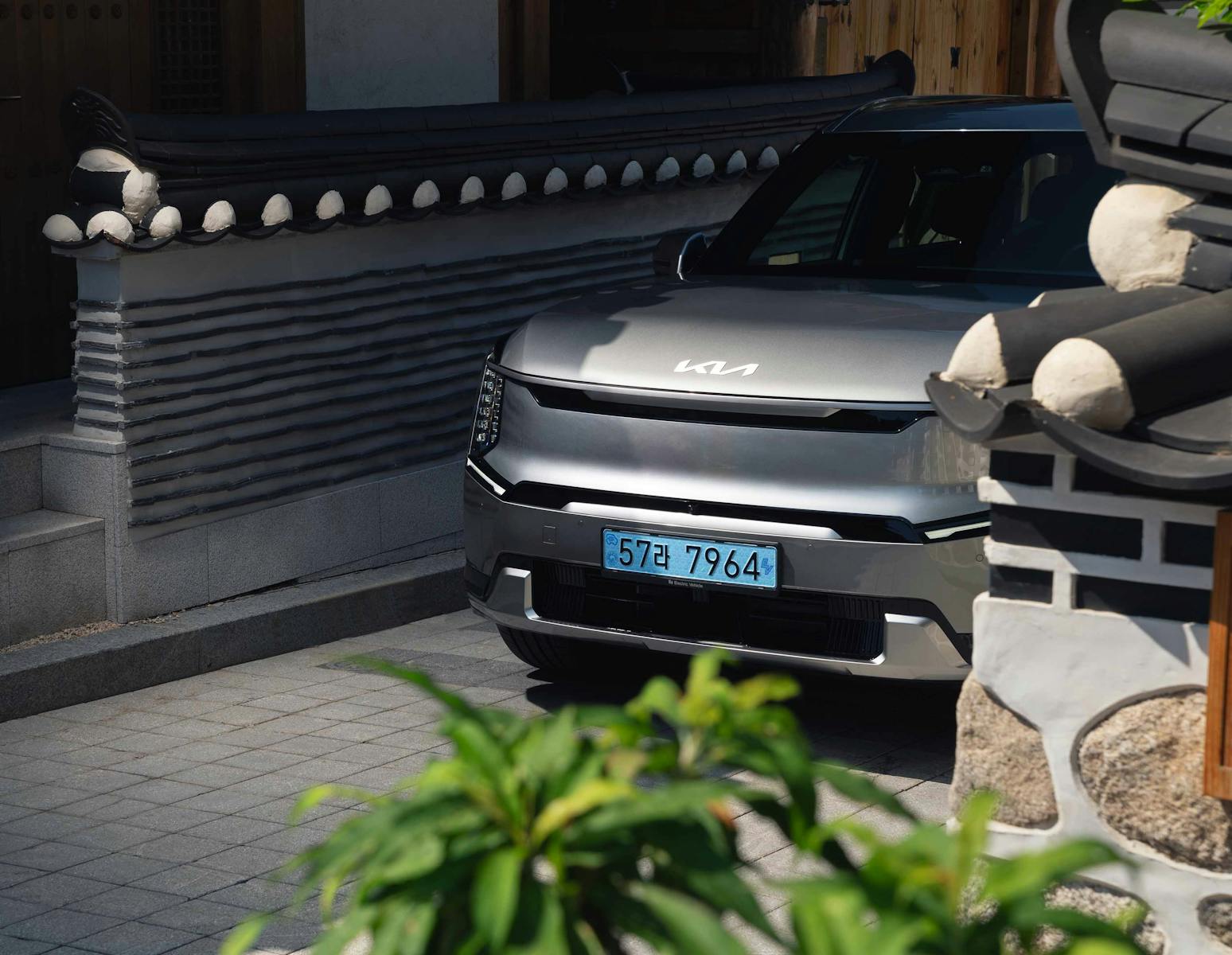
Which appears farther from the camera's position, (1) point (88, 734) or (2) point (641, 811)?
(1) point (88, 734)

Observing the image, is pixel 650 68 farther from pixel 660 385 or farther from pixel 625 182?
pixel 660 385

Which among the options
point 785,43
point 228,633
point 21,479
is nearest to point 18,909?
point 228,633

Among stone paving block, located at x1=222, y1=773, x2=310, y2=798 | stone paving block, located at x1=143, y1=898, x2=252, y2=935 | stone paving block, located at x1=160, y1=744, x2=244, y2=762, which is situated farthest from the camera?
stone paving block, located at x1=160, y1=744, x2=244, y2=762

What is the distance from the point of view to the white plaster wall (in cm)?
908

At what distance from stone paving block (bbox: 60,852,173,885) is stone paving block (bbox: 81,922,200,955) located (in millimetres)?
304

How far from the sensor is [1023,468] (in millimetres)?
3295

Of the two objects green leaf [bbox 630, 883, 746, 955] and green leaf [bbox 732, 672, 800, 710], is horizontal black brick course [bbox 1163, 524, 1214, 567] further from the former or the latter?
green leaf [bbox 630, 883, 746, 955]

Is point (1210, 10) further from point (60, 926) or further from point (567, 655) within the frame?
point (567, 655)

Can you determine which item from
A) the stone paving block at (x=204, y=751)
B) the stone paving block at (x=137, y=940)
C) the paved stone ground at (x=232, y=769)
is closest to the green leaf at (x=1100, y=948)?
the paved stone ground at (x=232, y=769)

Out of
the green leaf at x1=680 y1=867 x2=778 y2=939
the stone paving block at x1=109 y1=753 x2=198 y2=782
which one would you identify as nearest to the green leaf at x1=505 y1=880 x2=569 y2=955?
the green leaf at x1=680 y1=867 x2=778 y2=939

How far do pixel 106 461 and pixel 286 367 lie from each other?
2.80 feet

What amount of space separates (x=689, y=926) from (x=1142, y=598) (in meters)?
1.93

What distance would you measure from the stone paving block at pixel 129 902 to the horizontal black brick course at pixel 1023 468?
2215mm

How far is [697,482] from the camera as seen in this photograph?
524cm
